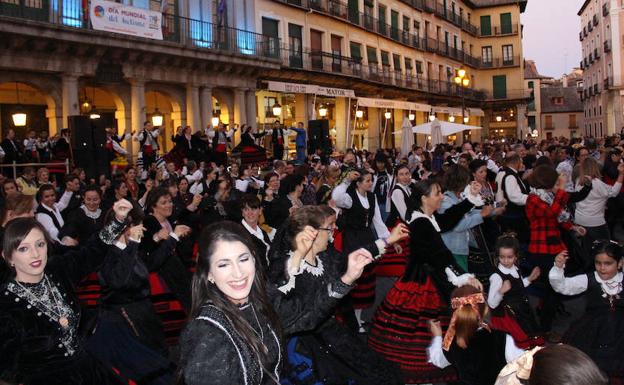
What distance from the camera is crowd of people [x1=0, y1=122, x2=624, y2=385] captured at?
2.80 metres

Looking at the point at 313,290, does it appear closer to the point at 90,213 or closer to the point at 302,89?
the point at 90,213

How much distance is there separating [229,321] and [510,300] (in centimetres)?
381

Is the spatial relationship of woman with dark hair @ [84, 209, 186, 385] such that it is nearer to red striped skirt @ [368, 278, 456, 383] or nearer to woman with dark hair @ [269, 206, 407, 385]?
woman with dark hair @ [269, 206, 407, 385]

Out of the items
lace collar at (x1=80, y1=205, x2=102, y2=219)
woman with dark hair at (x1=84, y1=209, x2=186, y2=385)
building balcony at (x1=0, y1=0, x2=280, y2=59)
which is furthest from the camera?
building balcony at (x1=0, y1=0, x2=280, y2=59)

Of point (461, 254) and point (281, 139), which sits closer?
point (461, 254)

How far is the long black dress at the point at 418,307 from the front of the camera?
536 centimetres

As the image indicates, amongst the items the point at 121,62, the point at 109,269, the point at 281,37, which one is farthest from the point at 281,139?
the point at 109,269

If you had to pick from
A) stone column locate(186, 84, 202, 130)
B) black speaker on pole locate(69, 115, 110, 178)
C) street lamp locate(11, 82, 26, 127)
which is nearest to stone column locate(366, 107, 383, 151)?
stone column locate(186, 84, 202, 130)

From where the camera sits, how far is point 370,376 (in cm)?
439

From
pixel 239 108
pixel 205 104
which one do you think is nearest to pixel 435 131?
pixel 239 108

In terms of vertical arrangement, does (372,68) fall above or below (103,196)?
above

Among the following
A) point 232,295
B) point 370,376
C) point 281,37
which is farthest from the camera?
point 281,37

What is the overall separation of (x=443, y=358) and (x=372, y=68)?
109ft

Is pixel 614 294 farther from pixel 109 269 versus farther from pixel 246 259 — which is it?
pixel 109 269
